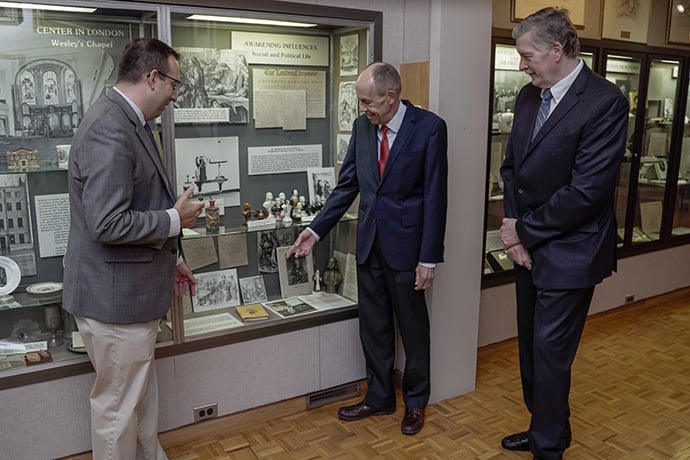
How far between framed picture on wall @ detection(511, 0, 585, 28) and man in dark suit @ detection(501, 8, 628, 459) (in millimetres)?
1406

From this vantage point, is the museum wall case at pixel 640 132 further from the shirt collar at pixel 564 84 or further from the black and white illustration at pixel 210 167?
the black and white illustration at pixel 210 167

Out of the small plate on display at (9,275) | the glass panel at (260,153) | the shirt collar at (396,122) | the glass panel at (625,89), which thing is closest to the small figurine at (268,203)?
the glass panel at (260,153)

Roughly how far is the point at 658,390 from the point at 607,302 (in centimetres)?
129

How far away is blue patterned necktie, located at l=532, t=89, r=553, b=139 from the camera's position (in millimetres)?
2396

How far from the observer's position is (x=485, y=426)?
298cm

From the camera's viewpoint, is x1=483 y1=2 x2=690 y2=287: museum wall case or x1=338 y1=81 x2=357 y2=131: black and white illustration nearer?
x1=338 y1=81 x2=357 y2=131: black and white illustration

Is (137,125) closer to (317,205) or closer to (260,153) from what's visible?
(260,153)

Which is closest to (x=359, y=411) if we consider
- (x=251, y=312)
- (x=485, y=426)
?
(x=485, y=426)

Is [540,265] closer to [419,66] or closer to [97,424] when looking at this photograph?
[419,66]

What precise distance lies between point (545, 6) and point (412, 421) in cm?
262

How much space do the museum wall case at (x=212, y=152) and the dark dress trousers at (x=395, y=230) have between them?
266 mm

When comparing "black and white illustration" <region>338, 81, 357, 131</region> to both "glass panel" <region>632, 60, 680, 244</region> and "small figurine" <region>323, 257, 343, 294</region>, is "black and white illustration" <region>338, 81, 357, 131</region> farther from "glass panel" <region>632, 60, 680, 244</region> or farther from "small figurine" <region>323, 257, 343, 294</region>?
"glass panel" <region>632, 60, 680, 244</region>

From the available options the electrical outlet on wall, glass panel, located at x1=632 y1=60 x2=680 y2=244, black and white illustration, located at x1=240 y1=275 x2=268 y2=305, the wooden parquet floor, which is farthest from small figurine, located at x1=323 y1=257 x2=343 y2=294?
glass panel, located at x1=632 y1=60 x2=680 y2=244

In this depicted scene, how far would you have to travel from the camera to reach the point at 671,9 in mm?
4523
